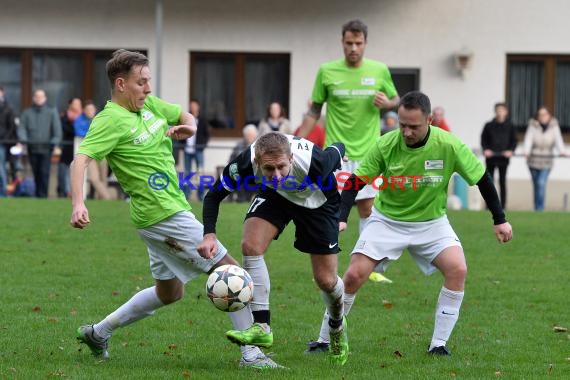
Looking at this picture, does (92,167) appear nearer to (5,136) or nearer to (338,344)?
(5,136)

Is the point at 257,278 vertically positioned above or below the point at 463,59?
below

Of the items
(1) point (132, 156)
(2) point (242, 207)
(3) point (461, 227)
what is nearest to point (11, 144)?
(2) point (242, 207)

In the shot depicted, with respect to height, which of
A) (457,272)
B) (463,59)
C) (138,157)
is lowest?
(457,272)

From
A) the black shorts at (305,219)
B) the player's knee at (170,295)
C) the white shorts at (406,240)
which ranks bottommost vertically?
the player's knee at (170,295)

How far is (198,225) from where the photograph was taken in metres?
7.58

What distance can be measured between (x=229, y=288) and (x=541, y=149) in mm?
15241

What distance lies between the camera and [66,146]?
20.9 metres

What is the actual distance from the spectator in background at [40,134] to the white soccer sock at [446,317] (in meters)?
13.6

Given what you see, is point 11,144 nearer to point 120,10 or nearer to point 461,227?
point 120,10

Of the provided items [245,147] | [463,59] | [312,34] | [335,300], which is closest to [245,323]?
[335,300]

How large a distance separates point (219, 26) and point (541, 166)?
7.99m

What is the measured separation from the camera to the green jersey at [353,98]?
11.4 metres

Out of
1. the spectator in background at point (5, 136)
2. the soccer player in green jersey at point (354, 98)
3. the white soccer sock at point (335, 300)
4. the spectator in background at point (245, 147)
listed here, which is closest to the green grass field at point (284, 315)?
the white soccer sock at point (335, 300)

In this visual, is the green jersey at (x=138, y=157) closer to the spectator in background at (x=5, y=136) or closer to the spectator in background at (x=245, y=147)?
the spectator in background at (x=245, y=147)
